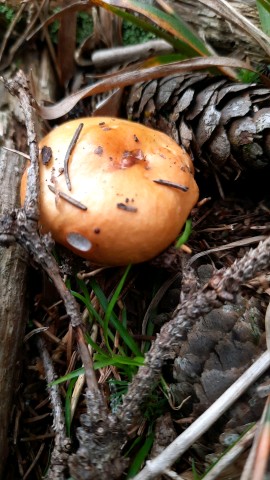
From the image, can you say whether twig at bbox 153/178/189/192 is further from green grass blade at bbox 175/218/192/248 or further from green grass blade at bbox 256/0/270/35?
green grass blade at bbox 256/0/270/35

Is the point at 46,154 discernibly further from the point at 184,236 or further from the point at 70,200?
the point at 184,236

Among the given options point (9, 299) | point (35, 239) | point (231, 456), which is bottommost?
point (231, 456)

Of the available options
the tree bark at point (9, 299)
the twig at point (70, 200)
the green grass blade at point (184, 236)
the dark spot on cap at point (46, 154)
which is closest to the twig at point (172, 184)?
the green grass blade at point (184, 236)

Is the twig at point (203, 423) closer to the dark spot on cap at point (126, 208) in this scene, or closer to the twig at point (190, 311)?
the twig at point (190, 311)

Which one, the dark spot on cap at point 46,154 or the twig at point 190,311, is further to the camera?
the dark spot on cap at point 46,154

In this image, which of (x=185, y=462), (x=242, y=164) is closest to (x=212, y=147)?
(x=242, y=164)

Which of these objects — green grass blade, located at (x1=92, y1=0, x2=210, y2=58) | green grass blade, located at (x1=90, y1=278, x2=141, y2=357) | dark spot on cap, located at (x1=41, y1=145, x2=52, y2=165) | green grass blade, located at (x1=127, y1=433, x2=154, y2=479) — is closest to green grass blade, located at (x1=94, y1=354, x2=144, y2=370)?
green grass blade, located at (x1=90, y1=278, x2=141, y2=357)

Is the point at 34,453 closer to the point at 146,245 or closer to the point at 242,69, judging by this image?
the point at 146,245

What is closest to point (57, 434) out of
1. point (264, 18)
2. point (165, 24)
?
point (165, 24)
